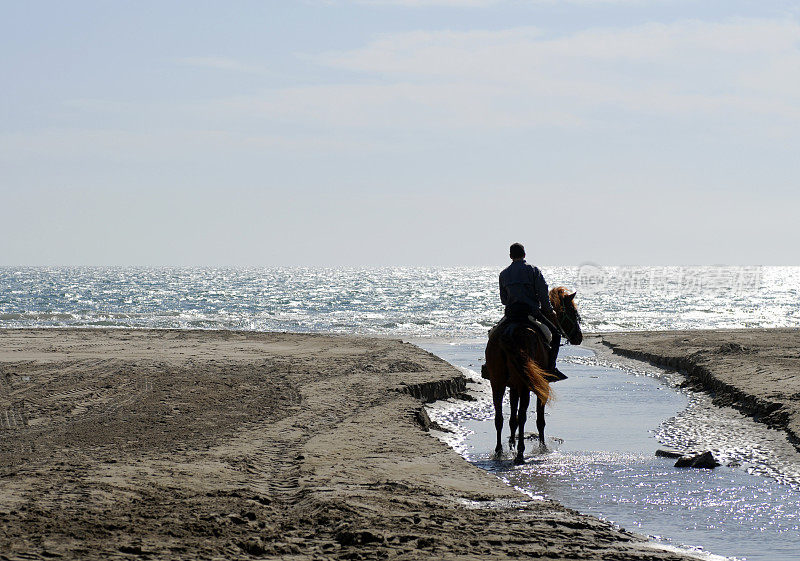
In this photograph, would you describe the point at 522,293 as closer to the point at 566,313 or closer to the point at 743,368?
the point at 566,313

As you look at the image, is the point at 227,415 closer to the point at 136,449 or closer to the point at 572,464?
the point at 136,449

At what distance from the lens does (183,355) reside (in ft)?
77.5

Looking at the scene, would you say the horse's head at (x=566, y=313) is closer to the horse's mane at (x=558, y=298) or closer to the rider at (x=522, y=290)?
the horse's mane at (x=558, y=298)

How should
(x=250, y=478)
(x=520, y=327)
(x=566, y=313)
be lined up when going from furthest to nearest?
(x=566, y=313) → (x=520, y=327) → (x=250, y=478)

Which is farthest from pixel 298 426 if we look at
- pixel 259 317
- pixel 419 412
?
pixel 259 317

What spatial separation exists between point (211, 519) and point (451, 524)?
2.05m

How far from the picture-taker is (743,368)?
787 inches

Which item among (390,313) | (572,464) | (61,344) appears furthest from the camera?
(390,313)

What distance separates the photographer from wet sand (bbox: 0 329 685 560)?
6.67 metres

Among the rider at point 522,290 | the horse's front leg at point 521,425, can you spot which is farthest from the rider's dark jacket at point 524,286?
the horse's front leg at point 521,425

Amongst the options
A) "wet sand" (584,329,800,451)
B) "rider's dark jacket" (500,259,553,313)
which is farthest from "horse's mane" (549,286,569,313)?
"wet sand" (584,329,800,451)

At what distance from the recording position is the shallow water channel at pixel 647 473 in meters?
7.96

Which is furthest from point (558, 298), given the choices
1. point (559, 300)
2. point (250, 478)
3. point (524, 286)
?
point (250, 478)

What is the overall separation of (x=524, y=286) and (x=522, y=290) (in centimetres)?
6
